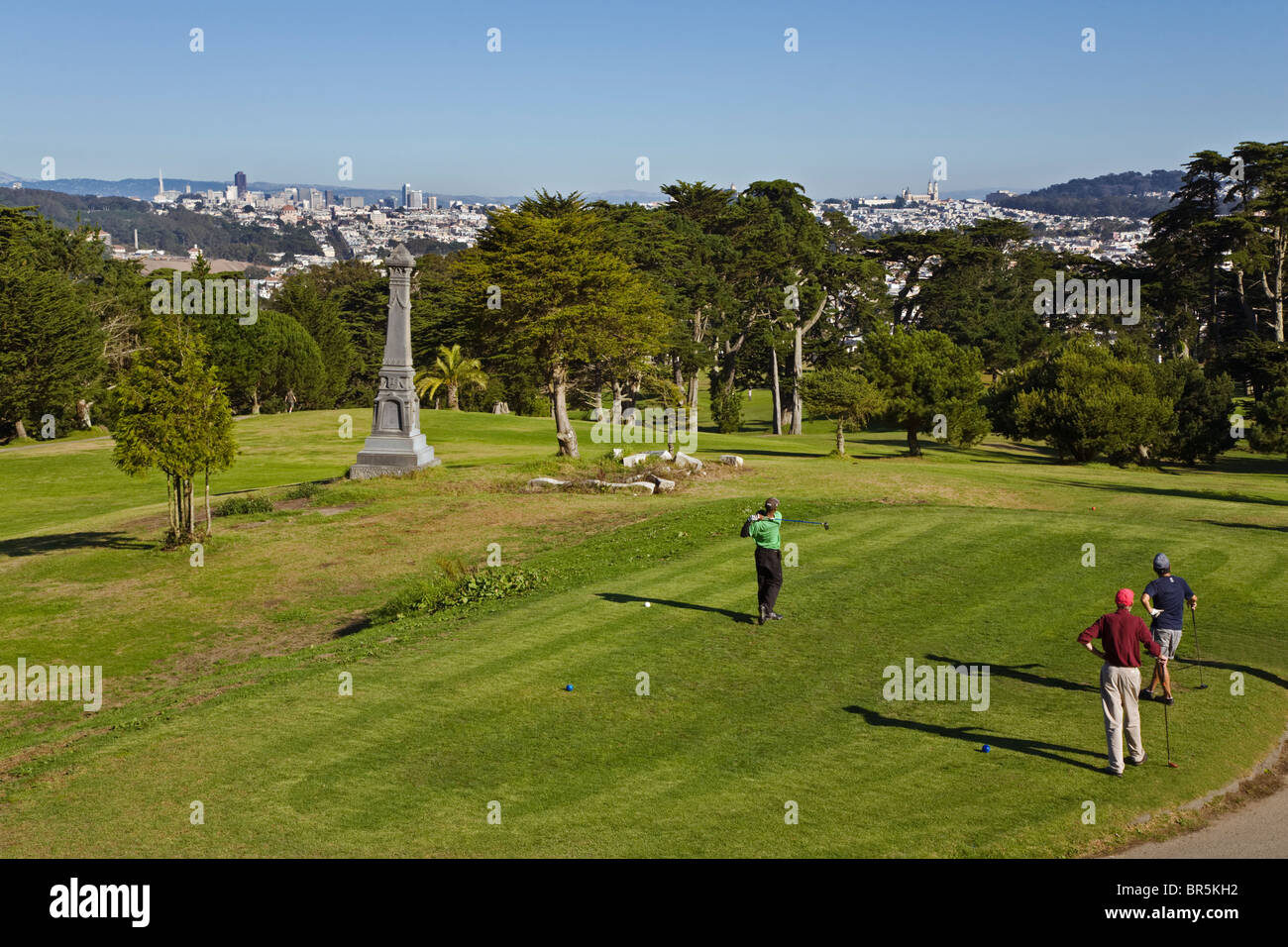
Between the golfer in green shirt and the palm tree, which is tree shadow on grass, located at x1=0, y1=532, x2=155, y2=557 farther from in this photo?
the palm tree

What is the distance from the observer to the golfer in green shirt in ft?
57.8

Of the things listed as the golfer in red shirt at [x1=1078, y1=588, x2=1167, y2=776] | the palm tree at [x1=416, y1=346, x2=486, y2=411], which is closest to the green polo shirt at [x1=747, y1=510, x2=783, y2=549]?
the golfer in red shirt at [x1=1078, y1=588, x2=1167, y2=776]

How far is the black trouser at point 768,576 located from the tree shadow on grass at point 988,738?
366cm

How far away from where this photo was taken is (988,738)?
13.4 meters

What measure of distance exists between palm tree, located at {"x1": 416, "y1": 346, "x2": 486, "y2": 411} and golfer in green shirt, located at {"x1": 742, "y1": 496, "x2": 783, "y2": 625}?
60.8 metres

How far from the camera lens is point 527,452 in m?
47.0

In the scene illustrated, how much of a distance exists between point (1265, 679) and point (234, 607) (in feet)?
66.1

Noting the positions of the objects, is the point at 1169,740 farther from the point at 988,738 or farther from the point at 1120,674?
the point at 988,738

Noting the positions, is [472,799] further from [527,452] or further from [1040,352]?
[1040,352]

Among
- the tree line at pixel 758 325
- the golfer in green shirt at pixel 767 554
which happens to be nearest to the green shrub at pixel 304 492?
the tree line at pixel 758 325

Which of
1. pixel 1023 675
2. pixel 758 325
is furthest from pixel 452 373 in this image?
pixel 1023 675

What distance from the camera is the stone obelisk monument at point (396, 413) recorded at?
3766cm

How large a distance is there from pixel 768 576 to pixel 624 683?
3.66 meters

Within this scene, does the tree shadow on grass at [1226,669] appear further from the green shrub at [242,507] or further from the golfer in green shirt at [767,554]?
the green shrub at [242,507]
